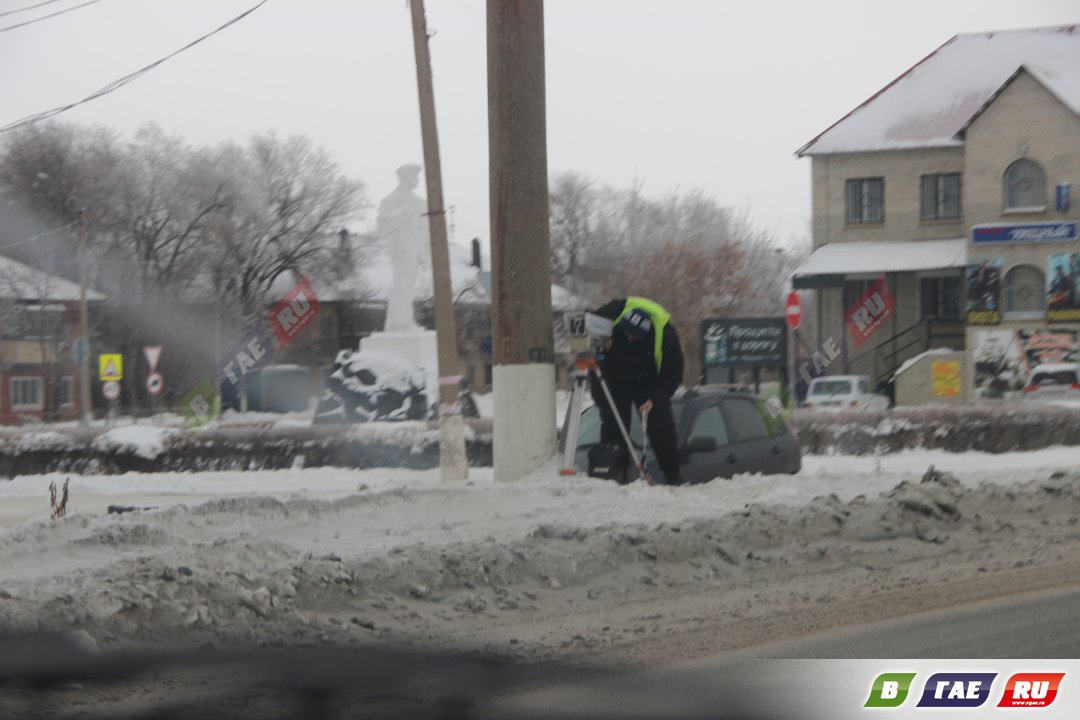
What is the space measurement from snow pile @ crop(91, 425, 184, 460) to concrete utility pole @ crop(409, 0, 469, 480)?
7.20 meters

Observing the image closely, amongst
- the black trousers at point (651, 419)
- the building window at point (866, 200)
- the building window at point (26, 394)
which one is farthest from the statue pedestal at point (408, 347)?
the building window at point (26, 394)

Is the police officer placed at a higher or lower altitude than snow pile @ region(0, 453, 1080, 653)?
higher

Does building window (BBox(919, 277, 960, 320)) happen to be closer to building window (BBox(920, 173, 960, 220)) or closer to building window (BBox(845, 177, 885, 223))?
building window (BBox(920, 173, 960, 220))

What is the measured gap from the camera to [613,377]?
11922 mm

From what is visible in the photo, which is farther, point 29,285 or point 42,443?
point 29,285

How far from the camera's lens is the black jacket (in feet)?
38.2

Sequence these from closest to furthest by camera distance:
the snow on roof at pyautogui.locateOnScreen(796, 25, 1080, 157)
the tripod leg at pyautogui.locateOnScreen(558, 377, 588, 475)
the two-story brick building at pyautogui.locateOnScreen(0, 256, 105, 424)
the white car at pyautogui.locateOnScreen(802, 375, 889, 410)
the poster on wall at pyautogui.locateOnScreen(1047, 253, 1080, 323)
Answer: the tripod leg at pyautogui.locateOnScreen(558, 377, 588, 475), the white car at pyautogui.locateOnScreen(802, 375, 889, 410), the poster on wall at pyautogui.locateOnScreen(1047, 253, 1080, 323), the snow on roof at pyautogui.locateOnScreen(796, 25, 1080, 157), the two-story brick building at pyautogui.locateOnScreen(0, 256, 105, 424)

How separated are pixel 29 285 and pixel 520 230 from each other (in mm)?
47768

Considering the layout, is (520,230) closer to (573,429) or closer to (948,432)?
(573,429)

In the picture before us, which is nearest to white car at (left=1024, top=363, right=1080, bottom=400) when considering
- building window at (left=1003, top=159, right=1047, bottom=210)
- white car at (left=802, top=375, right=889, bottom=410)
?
white car at (left=802, top=375, right=889, bottom=410)

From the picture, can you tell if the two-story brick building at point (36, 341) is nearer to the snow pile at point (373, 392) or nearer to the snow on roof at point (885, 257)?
the snow pile at point (373, 392)

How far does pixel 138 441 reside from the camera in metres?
23.8

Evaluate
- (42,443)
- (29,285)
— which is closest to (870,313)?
(42,443)

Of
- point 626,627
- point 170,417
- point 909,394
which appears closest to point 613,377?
point 626,627
